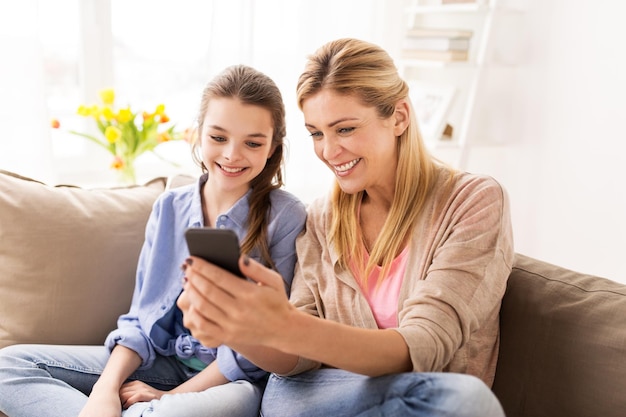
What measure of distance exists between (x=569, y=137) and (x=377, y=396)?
2.09 m

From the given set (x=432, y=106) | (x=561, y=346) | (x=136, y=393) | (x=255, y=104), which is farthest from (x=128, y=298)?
(x=432, y=106)

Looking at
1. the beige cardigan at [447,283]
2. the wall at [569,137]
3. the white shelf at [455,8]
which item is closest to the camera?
the beige cardigan at [447,283]

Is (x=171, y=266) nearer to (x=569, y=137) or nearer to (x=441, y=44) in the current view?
(x=441, y=44)

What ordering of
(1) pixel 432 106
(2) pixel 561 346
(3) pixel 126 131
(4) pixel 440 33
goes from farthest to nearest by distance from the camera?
(1) pixel 432 106, (4) pixel 440 33, (3) pixel 126 131, (2) pixel 561 346

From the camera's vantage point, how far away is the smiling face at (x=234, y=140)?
1.60 m

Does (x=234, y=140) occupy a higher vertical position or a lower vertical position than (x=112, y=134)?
higher

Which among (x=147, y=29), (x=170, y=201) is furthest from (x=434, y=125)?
(x=170, y=201)

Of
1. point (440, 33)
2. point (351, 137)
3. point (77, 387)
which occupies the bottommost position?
point (77, 387)

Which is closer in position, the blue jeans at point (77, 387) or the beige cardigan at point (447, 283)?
the beige cardigan at point (447, 283)

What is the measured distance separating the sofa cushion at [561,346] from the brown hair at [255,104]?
58 centimetres

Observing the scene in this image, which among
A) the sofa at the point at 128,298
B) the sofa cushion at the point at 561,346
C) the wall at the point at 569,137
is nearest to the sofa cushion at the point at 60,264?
the sofa at the point at 128,298

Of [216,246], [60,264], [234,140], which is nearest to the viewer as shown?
[216,246]

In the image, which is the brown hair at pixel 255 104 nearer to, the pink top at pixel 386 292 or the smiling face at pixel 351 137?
the smiling face at pixel 351 137

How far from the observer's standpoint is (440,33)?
3.04 m
